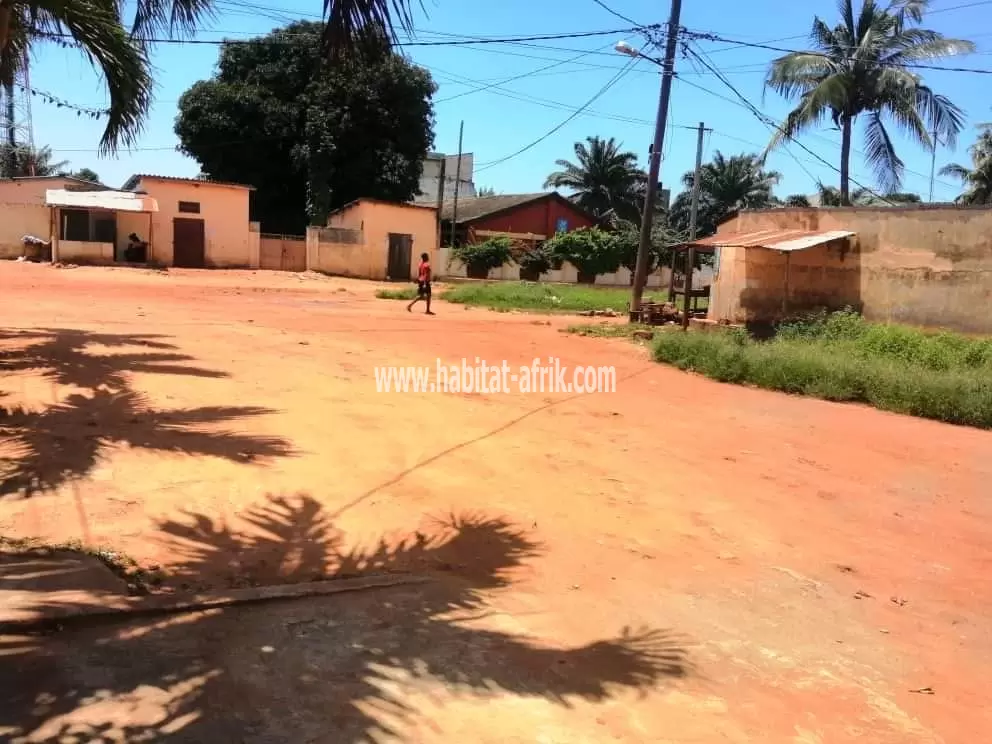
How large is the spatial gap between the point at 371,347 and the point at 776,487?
801 cm

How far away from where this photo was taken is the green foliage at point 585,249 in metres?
38.9

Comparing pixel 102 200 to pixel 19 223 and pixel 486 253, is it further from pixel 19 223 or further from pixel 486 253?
pixel 486 253

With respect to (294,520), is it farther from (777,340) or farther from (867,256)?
(867,256)

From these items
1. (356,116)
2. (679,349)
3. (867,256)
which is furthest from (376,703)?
(356,116)

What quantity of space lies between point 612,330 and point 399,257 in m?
17.9

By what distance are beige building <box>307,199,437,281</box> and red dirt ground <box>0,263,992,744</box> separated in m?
22.2

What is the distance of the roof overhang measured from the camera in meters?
15.4

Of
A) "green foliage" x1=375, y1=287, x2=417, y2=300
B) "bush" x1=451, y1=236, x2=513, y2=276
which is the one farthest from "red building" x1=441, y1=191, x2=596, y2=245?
"green foliage" x1=375, y1=287, x2=417, y2=300

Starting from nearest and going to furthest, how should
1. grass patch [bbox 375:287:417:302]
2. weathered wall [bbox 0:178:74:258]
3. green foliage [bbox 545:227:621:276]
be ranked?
grass patch [bbox 375:287:417:302] → weathered wall [bbox 0:178:74:258] → green foliage [bbox 545:227:621:276]

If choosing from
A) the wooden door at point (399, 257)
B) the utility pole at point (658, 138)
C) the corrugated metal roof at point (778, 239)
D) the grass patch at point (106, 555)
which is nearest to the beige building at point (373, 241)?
the wooden door at point (399, 257)

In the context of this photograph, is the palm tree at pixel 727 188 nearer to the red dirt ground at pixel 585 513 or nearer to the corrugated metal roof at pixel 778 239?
the corrugated metal roof at pixel 778 239

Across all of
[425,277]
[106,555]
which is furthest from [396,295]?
[106,555]

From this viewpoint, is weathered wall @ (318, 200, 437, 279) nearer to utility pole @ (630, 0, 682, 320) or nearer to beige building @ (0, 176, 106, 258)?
beige building @ (0, 176, 106, 258)

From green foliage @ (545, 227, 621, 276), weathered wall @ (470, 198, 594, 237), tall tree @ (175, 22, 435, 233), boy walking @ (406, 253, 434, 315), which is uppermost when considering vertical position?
tall tree @ (175, 22, 435, 233)
